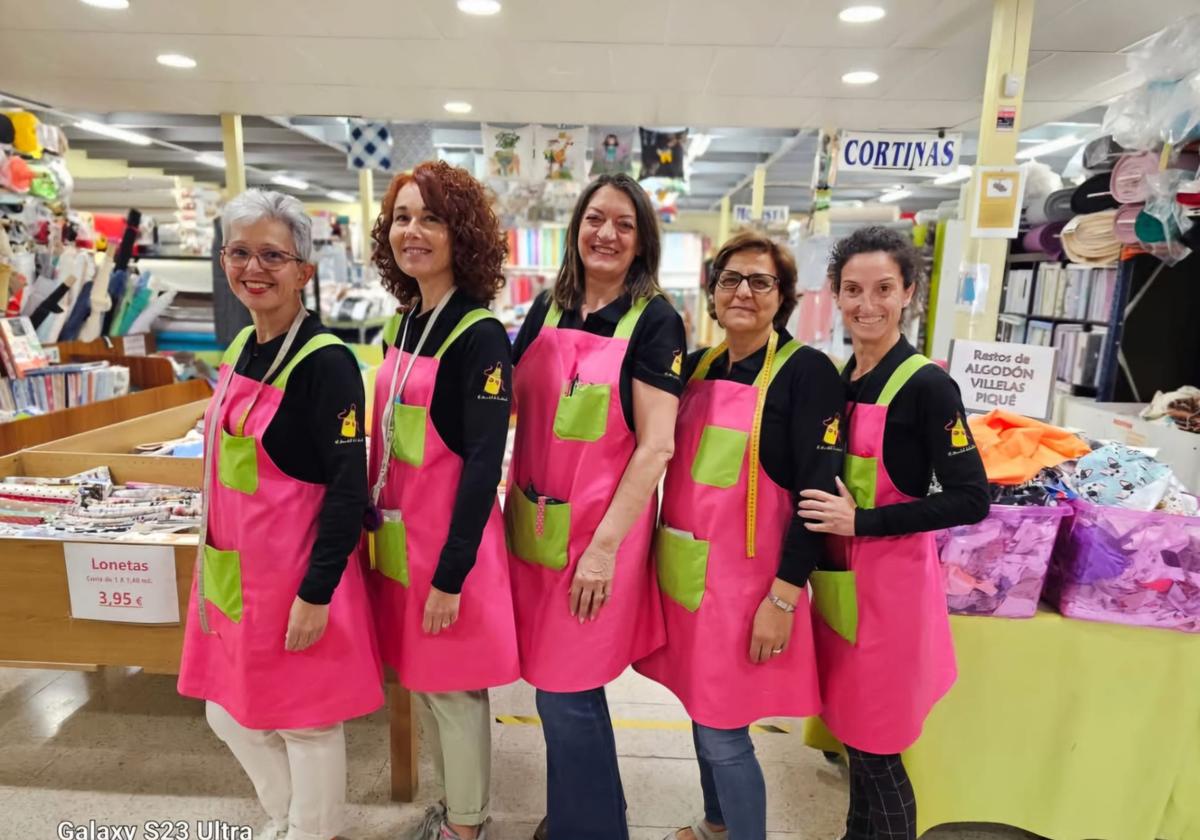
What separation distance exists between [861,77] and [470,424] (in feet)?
14.2

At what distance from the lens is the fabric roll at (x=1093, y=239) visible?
3375 millimetres

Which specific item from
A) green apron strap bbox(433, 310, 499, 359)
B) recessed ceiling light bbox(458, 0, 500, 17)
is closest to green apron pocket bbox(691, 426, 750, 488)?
green apron strap bbox(433, 310, 499, 359)

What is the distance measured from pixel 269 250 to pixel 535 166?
15.9 feet

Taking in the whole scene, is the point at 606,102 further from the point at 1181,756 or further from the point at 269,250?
the point at 1181,756

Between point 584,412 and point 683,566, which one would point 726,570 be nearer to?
point 683,566

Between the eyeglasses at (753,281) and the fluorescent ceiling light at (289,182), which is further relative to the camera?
the fluorescent ceiling light at (289,182)

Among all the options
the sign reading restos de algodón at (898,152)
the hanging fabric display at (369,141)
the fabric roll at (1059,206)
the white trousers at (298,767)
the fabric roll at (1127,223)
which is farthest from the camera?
the hanging fabric display at (369,141)

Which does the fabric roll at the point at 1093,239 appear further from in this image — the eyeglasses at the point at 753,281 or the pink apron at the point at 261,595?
the pink apron at the point at 261,595

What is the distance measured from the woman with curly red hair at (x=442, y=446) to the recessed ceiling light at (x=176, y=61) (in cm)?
412

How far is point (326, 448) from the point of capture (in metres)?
1.45

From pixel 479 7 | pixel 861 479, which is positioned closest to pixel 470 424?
pixel 861 479

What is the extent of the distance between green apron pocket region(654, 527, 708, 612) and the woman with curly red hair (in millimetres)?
365

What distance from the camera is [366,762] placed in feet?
7.64

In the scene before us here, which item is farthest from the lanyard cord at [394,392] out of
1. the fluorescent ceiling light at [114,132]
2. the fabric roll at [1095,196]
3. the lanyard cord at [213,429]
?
the fluorescent ceiling light at [114,132]
